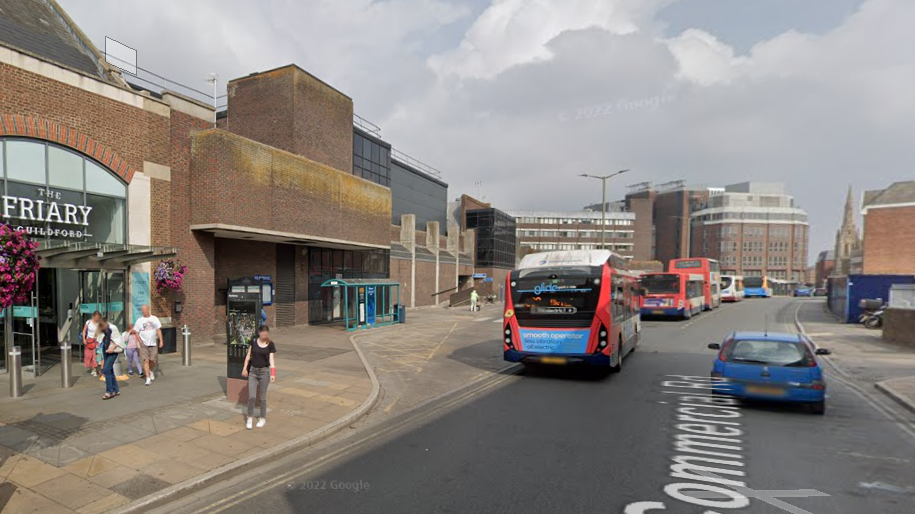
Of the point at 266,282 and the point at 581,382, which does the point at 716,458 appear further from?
the point at 266,282

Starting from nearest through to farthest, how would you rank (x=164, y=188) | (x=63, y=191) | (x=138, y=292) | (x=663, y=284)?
(x=63, y=191)
(x=138, y=292)
(x=164, y=188)
(x=663, y=284)

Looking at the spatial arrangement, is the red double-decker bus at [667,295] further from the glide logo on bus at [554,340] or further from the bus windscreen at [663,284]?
the glide logo on bus at [554,340]

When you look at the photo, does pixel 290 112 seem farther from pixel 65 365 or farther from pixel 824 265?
pixel 824 265

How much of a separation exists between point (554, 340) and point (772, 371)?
4042 mm

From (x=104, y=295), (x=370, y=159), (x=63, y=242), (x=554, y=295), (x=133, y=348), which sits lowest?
(x=133, y=348)

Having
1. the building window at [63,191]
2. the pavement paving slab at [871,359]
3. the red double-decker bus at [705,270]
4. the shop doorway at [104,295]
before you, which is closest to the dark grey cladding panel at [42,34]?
the building window at [63,191]

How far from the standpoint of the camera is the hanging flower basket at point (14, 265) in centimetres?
493

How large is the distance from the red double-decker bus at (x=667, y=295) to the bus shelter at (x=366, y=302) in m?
12.9

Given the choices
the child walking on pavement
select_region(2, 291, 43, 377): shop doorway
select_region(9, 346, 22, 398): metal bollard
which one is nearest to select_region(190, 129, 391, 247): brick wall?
select_region(2, 291, 43, 377): shop doorway

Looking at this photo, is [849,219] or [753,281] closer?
[753,281]

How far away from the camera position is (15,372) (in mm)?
8047

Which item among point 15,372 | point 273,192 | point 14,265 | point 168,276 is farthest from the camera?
point 273,192

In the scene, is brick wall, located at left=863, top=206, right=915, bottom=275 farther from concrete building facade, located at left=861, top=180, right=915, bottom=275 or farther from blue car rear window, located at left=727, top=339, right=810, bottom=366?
blue car rear window, located at left=727, top=339, right=810, bottom=366

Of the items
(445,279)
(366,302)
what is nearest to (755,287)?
(445,279)
